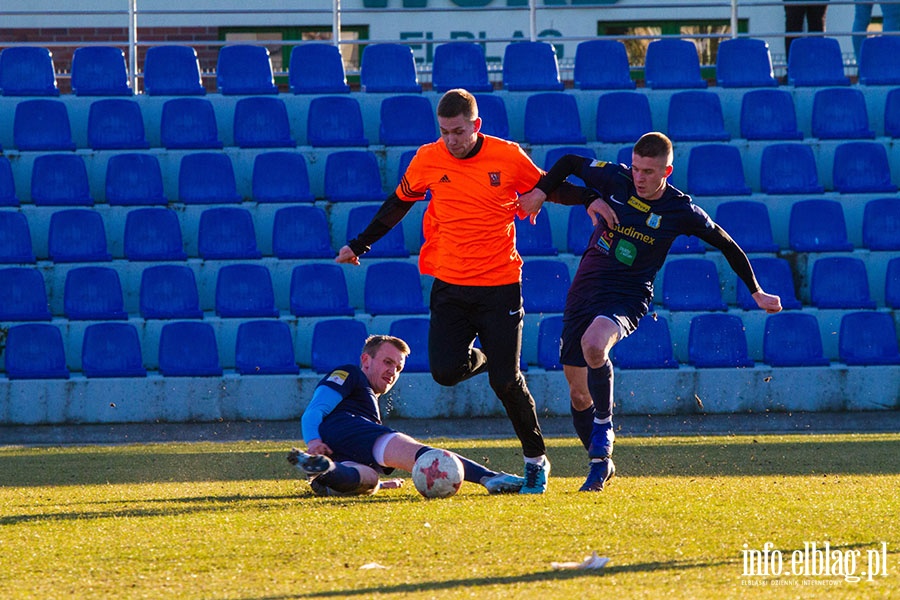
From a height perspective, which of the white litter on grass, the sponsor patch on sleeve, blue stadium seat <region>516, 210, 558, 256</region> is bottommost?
the white litter on grass

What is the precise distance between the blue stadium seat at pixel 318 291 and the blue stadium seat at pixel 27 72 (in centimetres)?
369

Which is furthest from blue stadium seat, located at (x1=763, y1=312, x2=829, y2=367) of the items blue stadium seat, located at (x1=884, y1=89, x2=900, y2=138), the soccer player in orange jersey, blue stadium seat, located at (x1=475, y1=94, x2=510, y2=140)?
the soccer player in orange jersey

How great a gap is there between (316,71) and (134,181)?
2.36m

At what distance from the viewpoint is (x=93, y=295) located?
10664 mm

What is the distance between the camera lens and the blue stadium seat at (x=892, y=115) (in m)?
12.4

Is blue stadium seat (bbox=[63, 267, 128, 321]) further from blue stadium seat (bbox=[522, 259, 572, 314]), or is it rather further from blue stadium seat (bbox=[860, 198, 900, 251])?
blue stadium seat (bbox=[860, 198, 900, 251])

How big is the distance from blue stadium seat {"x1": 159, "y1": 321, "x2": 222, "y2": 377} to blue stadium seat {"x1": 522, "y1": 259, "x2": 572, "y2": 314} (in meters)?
2.70

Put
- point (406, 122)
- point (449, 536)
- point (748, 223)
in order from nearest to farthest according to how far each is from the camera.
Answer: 1. point (449, 536)
2. point (748, 223)
3. point (406, 122)

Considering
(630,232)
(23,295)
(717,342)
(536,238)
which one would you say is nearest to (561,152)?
(536,238)

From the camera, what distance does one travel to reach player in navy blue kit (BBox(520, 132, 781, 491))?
585cm

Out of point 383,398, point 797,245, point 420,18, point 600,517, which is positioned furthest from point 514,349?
point 420,18

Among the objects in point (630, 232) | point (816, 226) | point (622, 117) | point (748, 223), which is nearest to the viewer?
point (630, 232)

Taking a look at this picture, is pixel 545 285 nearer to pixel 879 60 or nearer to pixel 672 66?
pixel 672 66

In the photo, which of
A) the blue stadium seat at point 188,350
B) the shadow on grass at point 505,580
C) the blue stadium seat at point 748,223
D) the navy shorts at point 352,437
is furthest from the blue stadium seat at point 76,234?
the shadow on grass at point 505,580
